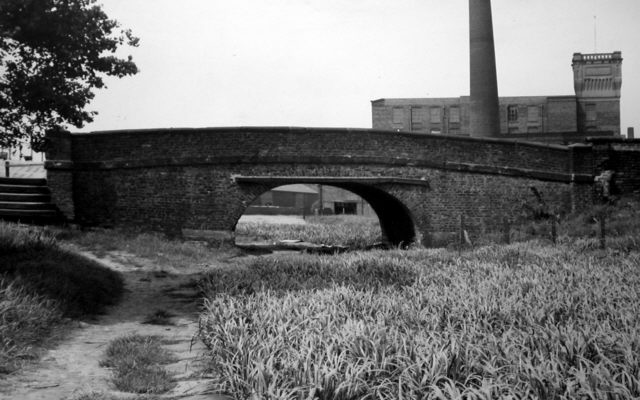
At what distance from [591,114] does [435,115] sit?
42.1 feet

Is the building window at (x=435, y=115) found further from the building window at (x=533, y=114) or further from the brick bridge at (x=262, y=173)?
the brick bridge at (x=262, y=173)

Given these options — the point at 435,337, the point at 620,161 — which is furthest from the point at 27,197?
the point at 620,161

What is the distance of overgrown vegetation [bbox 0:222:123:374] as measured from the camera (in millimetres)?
5402

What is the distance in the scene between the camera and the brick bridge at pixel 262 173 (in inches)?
595

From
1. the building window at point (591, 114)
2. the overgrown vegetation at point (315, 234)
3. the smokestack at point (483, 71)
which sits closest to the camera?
the overgrown vegetation at point (315, 234)

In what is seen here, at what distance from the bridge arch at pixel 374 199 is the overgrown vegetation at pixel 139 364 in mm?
9261

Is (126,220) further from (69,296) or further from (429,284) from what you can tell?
(429,284)

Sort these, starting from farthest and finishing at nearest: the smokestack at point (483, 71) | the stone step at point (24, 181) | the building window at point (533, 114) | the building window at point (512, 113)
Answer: the building window at point (512, 113)
the building window at point (533, 114)
the smokestack at point (483, 71)
the stone step at point (24, 181)

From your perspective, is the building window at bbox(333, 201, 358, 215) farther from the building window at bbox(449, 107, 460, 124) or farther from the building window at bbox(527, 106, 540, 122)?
the building window at bbox(527, 106, 540, 122)

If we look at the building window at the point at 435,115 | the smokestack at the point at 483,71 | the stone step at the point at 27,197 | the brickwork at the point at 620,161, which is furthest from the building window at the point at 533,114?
the stone step at the point at 27,197

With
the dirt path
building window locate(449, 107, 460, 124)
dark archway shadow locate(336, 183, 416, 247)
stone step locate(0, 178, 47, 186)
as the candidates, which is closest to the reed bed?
the dirt path

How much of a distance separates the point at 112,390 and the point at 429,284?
4425 millimetres

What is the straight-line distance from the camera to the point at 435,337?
4.23m

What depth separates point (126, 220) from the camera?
49.4 feet
